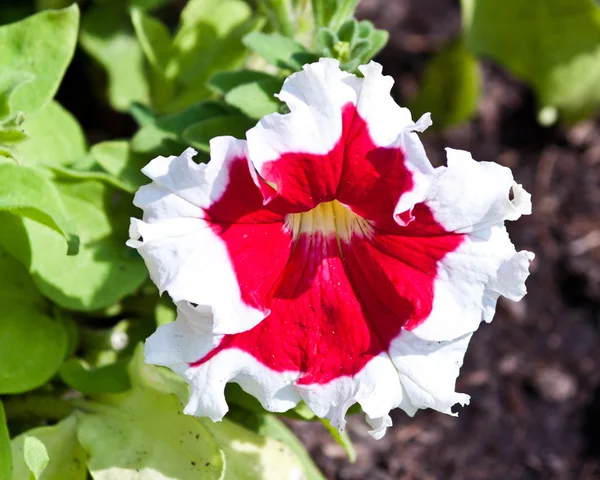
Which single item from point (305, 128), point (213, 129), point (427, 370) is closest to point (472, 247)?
point (427, 370)

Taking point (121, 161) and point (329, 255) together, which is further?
point (121, 161)

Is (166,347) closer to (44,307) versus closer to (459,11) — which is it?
(44,307)

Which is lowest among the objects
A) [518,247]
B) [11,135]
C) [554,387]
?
[554,387]

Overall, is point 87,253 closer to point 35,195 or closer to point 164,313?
point 164,313

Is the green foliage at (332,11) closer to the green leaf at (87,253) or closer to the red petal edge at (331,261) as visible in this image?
the red petal edge at (331,261)

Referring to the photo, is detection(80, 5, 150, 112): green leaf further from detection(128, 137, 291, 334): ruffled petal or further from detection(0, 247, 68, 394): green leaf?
detection(128, 137, 291, 334): ruffled petal

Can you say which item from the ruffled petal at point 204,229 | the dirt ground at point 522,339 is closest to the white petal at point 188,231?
the ruffled petal at point 204,229

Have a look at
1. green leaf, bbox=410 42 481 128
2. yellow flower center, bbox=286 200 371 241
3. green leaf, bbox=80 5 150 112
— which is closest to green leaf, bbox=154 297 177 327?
yellow flower center, bbox=286 200 371 241
